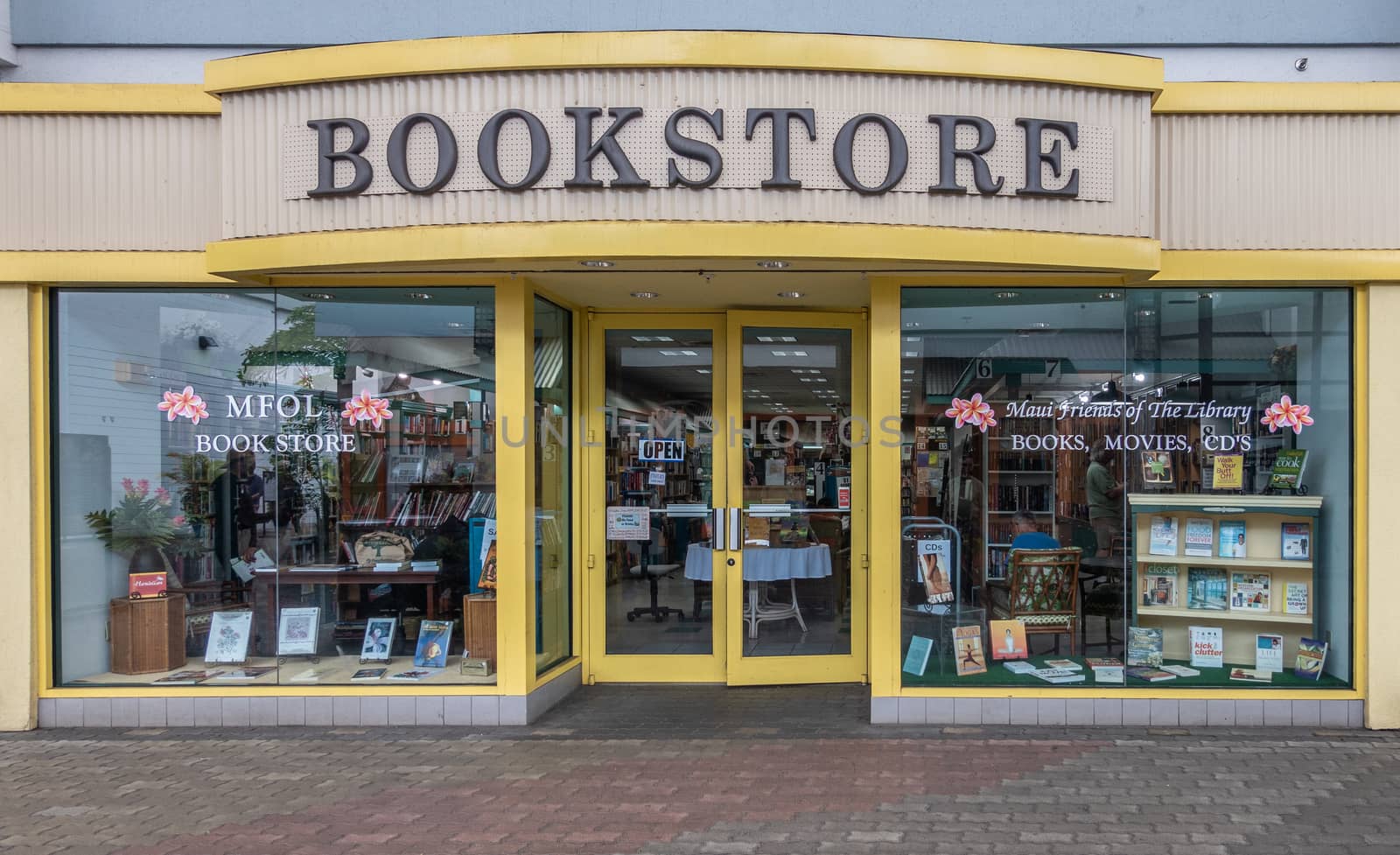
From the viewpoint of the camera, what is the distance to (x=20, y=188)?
6.41 metres

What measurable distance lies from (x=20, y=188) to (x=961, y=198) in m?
5.81

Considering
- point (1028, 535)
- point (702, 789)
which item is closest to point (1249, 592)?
point (1028, 535)

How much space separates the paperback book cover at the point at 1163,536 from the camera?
6.73 metres

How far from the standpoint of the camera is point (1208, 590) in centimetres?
676

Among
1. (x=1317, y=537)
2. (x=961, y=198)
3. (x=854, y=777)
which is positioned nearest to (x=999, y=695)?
(x=854, y=777)

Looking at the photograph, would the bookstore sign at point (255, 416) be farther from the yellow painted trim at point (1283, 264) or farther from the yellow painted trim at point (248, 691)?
the yellow painted trim at point (1283, 264)

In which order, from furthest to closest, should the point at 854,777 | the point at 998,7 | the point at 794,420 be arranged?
1. the point at 794,420
2. the point at 998,7
3. the point at 854,777

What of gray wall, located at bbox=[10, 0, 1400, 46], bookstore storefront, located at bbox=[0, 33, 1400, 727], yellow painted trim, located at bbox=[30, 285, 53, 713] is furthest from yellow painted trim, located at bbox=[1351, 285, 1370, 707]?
yellow painted trim, located at bbox=[30, 285, 53, 713]

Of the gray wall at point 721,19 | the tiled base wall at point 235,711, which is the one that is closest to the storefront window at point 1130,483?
the gray wall at point 721,19

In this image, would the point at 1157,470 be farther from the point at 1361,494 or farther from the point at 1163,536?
the point at 1361,494

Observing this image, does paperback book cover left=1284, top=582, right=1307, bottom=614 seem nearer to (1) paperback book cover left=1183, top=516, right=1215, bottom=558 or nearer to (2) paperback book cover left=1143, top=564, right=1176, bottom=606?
(1) paperback book cover left=1183, top=516, right=1215, bottom=558

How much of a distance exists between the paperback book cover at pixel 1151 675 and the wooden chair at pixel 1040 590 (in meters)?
0.47

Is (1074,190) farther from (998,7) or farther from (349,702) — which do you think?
(349,702)

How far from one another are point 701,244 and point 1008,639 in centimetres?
335
